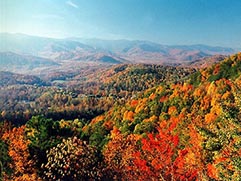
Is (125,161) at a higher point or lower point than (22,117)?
higher

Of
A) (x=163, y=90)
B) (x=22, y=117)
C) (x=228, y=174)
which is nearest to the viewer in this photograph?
(x=228, y=174)

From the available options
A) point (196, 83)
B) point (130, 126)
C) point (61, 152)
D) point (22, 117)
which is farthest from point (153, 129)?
point (22, 117)

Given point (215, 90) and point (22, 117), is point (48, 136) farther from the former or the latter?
point (22, 117)

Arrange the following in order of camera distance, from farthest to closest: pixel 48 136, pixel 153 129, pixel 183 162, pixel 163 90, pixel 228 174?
pixel 163 90
pixel 153 129
pixel 48 136
pixel 183 162
pixel 228 174

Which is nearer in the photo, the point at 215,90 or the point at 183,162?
the point at 183,162

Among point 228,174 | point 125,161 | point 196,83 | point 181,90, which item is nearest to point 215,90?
point 181,90

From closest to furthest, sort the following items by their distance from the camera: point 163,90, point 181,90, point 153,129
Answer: point 153,129
point 181,90
point 163,90

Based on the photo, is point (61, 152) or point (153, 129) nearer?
point (61, 152)

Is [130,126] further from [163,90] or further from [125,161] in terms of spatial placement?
[125,161]

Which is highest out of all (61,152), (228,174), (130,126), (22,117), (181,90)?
(228,174)
